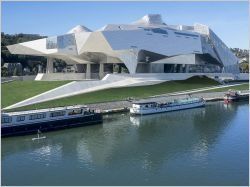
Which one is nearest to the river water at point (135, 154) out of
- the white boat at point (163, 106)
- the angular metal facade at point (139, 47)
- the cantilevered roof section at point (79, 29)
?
the white boat at point (163, 106)

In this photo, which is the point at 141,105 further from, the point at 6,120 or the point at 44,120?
the point at 6,120

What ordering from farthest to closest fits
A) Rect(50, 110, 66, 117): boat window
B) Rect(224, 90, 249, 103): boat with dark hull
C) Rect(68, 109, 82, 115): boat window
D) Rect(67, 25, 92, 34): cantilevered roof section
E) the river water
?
Rect(67, 25, 92, 34): cantilevered roof section
Rect(224, 90, 249, 103): boat with dark hull
Rect(68, 109, 82, 115): boat window
Rect(50, 110, 66, 117): boat window
the river water

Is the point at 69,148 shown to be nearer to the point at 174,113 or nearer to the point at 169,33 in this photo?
the point at 174,113

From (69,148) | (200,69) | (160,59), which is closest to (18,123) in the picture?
(69,148)

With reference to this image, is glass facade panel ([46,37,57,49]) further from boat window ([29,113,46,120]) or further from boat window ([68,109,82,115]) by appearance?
boat window ([29,113,46,120])

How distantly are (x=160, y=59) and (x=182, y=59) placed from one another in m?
3.73

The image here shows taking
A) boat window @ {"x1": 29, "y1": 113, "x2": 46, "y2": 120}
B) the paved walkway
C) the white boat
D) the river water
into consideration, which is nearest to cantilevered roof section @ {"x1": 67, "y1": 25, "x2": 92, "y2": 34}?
the paved walkway

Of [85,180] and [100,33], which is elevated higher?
[100,33]

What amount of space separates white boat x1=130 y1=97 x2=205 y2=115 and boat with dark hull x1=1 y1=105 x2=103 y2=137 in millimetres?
5890

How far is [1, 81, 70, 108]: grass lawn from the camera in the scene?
43406 mm

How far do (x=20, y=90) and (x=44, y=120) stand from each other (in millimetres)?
17261

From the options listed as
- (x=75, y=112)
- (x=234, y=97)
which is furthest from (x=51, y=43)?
(x=234, y=97)

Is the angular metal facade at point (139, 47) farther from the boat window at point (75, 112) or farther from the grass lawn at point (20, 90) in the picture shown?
the boat window at point (75, 112)

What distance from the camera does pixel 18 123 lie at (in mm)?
31453
